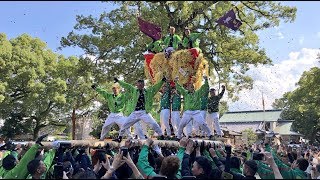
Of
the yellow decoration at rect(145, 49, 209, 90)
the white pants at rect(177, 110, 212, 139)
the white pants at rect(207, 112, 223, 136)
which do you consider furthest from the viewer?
the yellow decoration at rect(145, 49, 209, 90)

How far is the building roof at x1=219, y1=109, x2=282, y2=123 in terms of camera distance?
46.6 metres

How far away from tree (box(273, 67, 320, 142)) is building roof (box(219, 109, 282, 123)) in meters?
1.30

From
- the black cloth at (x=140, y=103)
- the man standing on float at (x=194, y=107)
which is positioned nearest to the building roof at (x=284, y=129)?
the man standing on float at (x=194, y=107)

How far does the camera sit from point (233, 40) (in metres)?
21.2

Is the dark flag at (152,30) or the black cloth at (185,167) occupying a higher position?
the dark flag at (152,30)

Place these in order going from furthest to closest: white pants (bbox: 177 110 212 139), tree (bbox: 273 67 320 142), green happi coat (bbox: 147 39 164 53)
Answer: tree (bbox: 273 67 320 142), green happi coat (bbox: 147 39 164 53), white pants (bbox: 177 110 212 139)

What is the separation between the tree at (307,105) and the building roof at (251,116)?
130 centimetres

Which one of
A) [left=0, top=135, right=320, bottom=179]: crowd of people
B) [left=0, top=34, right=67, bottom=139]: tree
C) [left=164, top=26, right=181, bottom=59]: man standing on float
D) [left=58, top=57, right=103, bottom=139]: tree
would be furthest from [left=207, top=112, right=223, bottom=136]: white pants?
[left=0, top=34, right=67, bottom=139]: tree

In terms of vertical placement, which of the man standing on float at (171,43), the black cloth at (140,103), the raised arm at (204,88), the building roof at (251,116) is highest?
the man standing on float at (171,43)

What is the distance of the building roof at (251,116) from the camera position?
4656 cm

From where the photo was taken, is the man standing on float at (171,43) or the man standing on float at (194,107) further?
the man standing on float at (171,43)

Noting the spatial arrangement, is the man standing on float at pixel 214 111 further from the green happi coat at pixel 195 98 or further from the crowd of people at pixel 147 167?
the crowd of people at pixel 147 167

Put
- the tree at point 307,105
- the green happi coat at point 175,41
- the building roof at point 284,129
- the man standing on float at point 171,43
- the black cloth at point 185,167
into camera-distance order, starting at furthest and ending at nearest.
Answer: the building roof at point 284,129
the tree at point 307,105
the green happi coat at point 175,41
the man standing on float at point 171,43
the black cloth at point 185,167

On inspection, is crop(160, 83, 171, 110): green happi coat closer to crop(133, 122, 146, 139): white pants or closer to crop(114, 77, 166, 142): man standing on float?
crop(133, 122, 146, 139): white pants
